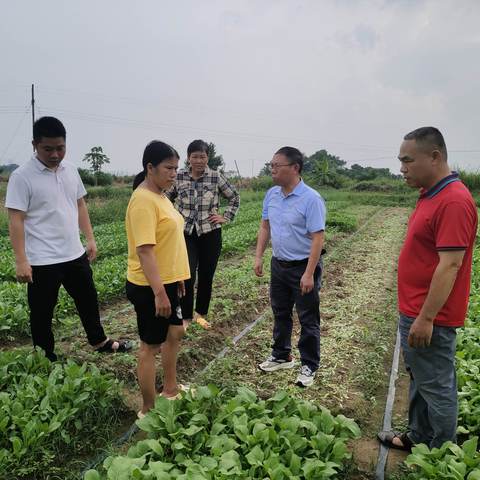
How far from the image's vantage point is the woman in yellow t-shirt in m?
2.88

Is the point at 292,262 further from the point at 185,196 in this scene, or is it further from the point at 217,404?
the point at 185,196

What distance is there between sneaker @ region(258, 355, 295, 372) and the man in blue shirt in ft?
0.83

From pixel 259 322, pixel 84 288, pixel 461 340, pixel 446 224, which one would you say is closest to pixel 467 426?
pixel 461 340

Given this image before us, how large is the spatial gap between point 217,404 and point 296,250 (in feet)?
4.83

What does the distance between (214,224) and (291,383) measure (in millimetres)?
1896

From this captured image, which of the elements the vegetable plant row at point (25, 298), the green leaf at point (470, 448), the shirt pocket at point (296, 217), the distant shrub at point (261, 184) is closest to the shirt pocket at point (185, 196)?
the shirt pocket at point (296, 217)

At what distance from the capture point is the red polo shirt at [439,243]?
7.63 ft

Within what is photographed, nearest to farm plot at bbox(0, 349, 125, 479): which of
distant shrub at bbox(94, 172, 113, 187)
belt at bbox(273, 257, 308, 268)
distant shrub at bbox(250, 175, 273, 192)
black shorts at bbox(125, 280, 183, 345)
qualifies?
black shorts at bbox(125, 280, 183, 345)

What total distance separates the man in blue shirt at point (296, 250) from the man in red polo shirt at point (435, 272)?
3.41ft

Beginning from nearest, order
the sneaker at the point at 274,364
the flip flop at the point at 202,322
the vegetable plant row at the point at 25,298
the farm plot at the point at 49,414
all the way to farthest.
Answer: the farm plot at the point at 49,414 → the sneaker at the point at 274,364 → the vegetable plant row at the point at 25,298 → the flip flop at the point at 202,322

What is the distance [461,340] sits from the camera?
14.5 ft

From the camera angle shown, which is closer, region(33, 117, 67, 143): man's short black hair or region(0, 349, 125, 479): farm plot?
region(0, 349, 125, 479): farm plot

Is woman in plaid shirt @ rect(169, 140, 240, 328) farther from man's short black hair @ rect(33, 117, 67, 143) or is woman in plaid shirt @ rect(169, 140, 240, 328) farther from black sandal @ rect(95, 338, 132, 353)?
man's short black hair @ rect(33, 117, 67, 143)

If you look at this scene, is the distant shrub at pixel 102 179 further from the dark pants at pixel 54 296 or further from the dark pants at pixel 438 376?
the dark pants at pixel 438 376
